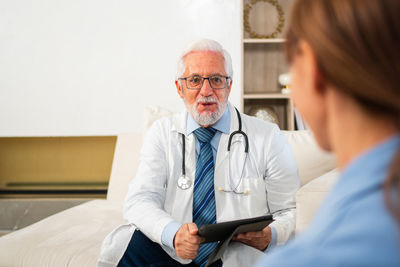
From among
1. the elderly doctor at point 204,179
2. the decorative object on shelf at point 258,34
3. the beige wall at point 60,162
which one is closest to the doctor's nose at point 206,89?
the elderly doctor at point 204,179

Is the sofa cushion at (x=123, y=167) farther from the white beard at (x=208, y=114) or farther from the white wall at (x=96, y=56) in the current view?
the white wall at (x=96, y=56)

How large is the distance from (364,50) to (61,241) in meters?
1.58

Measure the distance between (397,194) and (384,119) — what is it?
0.08 m

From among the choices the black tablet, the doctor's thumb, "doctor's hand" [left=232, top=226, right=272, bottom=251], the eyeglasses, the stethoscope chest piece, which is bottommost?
"doctor's hand" [left=232, top=226, right=272, bottom=251]

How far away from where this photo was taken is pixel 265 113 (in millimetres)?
3232

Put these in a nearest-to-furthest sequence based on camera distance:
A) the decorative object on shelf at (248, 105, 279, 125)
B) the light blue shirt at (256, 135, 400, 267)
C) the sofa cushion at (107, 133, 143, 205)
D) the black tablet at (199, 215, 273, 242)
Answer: the light blue shirt at (256, 135, 400, 267) → the black tablet at (199, 215, 273, 242) → the sofa cushion at (107, 133, 143, 205) → the decorative object on shelf at (248, 105, 279, 125)

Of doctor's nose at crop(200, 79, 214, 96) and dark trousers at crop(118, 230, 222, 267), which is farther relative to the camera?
doctor's nose at crop(200, 79, 214, 96)

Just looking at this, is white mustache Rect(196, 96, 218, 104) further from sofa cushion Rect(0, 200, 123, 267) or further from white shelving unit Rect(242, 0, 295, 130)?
white shelving unit Rect(242, 0, 295, 130)

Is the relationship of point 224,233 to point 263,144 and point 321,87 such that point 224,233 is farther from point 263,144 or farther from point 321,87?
point 321,87

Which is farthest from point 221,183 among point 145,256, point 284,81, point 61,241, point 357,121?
point 284,81

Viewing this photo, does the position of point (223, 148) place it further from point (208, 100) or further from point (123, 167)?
point (123, 167)

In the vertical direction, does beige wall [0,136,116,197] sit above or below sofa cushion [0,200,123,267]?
above

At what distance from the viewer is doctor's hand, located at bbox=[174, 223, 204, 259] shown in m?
1.27

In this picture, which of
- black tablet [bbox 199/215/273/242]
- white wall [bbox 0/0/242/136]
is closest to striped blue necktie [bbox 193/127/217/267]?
black tablet [bbox 199/215/273/242]
